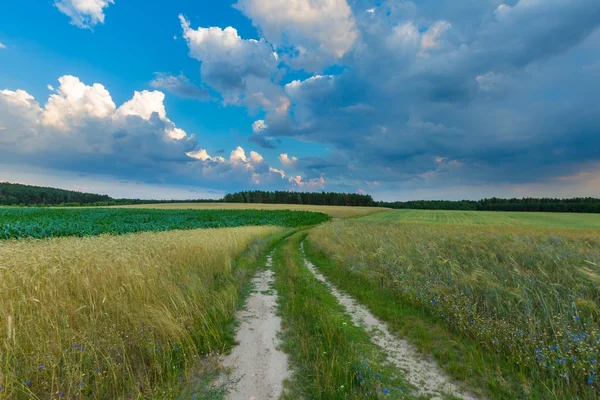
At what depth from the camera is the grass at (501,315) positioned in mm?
4582

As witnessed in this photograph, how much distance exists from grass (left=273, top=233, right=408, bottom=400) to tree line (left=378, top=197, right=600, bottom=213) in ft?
416

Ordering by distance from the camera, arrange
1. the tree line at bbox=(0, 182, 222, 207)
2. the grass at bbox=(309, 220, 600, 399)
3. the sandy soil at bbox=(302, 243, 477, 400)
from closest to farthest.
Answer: the sandy soil at bbox=(302, 243, 477, 400), the grass at bbox=(309, 220, 600, 399), the tree line at bbox=(0, 182, 222, 207)

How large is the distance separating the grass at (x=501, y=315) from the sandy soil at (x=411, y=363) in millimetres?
326

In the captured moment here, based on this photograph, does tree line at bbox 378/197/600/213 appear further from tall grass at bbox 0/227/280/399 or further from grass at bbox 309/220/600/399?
tall grass at bbox 0/227/280/399

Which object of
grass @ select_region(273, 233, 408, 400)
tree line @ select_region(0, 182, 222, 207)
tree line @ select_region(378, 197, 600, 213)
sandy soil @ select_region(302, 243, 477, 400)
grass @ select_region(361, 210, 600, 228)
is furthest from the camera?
tree line @ select_region(0, 182, 222, 207)

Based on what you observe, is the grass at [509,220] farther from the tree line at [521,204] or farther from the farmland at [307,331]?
the tree line at [521,204]

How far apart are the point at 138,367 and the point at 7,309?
129 inches

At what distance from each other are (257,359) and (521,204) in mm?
137038

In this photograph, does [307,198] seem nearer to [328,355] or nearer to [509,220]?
[509,220]

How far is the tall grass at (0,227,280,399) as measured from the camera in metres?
3.98

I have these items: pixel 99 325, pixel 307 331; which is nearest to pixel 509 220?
pixel 307 331

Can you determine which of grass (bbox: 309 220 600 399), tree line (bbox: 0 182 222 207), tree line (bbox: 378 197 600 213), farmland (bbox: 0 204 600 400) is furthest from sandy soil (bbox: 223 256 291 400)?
tree line (bbox: 0 182 222 207)

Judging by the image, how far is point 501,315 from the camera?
664cm

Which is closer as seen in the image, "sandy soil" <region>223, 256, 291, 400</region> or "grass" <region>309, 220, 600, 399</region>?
"sandy soil" <region>223, 256, 291, 400</region>
